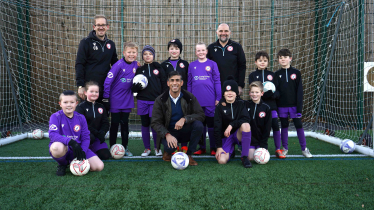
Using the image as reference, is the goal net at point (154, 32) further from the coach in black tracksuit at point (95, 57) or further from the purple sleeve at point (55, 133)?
the purple sleeve at point (55, 133)

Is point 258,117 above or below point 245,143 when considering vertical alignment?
above

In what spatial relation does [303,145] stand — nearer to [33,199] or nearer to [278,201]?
[278,201]

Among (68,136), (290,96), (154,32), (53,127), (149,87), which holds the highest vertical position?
(154,32)

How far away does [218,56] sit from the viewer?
160 inches

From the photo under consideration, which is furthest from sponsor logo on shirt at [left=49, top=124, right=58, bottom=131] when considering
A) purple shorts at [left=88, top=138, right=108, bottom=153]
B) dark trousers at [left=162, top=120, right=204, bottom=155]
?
dark trousers at [left=162, top=120, right=204, bottom=155]

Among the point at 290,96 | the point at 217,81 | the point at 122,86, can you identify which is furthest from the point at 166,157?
the point at 290,96

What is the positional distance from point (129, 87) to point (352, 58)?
16.0 ft

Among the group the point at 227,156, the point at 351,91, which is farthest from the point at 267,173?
the point at 351,91

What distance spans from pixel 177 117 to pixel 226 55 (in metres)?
1.33

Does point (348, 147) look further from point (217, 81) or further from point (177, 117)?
point (177, 117)

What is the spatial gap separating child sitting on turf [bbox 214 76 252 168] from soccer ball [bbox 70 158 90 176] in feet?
5.29

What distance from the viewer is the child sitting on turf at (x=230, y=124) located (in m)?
3.34

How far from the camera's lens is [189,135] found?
3.51m

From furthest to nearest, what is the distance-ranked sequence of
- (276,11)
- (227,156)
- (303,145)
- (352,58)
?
(276,11), (352,58), (303,145), (227,156)
